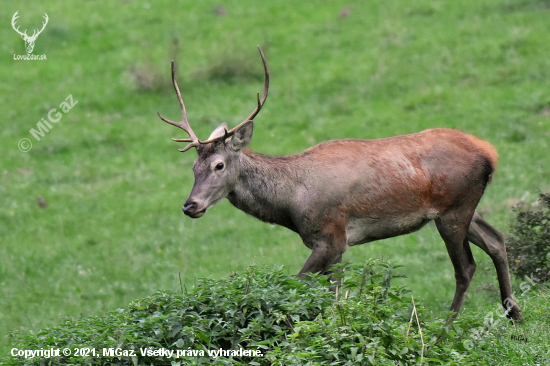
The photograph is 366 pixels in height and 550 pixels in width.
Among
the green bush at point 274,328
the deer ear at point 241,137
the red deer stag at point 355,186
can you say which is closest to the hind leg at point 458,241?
the red deer stag at point 355,186

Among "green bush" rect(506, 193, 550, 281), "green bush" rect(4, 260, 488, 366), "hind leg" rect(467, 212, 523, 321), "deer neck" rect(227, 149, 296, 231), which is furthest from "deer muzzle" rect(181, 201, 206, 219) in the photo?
"green bush" rect(506, 193, 550, 281)

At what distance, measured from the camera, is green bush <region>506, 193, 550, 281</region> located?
314 inches

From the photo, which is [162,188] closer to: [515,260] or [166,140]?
[166,140]

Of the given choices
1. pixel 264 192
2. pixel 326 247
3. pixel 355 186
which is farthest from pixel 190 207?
pixel 355 186

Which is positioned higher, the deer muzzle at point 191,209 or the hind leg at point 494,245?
the deer muzzle at point 191,209

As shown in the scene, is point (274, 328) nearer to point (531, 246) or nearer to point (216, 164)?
point (216, 164)

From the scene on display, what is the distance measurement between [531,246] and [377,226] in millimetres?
1811

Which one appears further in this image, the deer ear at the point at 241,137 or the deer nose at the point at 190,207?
the deer ear at the point at 241,137

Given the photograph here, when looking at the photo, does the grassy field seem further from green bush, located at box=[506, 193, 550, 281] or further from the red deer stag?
the red deer stag

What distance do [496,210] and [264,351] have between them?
271 inches

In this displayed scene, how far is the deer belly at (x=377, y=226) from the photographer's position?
7250 mm

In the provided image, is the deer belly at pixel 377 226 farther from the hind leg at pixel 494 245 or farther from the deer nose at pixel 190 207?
the deer nose at pixel 190 207

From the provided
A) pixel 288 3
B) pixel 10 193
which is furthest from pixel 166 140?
pixel 288 3

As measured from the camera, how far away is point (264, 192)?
730 centimetres
